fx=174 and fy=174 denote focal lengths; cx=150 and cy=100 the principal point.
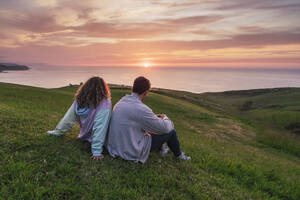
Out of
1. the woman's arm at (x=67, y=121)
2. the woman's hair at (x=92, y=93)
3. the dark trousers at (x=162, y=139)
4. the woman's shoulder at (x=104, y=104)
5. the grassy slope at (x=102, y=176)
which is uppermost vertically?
the woman's hair at (x=92, y=93)

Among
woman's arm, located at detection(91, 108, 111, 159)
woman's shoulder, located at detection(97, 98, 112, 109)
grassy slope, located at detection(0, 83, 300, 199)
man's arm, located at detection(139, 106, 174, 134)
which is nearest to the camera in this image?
grassy slope, located at detection(0, 83, 300, 199)

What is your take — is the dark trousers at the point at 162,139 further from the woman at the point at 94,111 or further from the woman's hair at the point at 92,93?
the woman's hair at the point at 92,93

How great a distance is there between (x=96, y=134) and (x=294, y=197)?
7.66m

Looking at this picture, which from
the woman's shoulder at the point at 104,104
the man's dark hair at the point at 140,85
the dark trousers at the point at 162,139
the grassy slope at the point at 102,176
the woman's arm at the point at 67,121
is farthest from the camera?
the woman's arm at the point at 67,121

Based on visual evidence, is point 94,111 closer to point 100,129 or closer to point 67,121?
point 100,129

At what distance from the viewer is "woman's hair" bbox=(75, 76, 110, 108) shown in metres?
5.72

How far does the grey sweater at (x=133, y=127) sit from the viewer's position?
5.24 meters

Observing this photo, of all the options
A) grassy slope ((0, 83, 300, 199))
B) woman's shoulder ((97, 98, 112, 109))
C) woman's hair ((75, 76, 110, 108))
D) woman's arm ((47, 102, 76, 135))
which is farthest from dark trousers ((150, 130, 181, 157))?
woman's arm ((47, 102, 76, 135))

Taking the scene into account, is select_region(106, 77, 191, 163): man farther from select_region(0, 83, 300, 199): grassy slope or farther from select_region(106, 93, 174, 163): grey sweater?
select_region(0, 83, 300, 199): grassy slope

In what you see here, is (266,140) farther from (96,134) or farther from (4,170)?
(4,170)

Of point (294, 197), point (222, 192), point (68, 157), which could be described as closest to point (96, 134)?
point (68, 157)

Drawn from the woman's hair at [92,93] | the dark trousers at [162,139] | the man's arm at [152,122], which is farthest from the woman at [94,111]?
the dark trousers at [162,139]

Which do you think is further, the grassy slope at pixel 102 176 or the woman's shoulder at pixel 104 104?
the woman's shoulder at pixel 104 104

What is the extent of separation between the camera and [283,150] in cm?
1731
